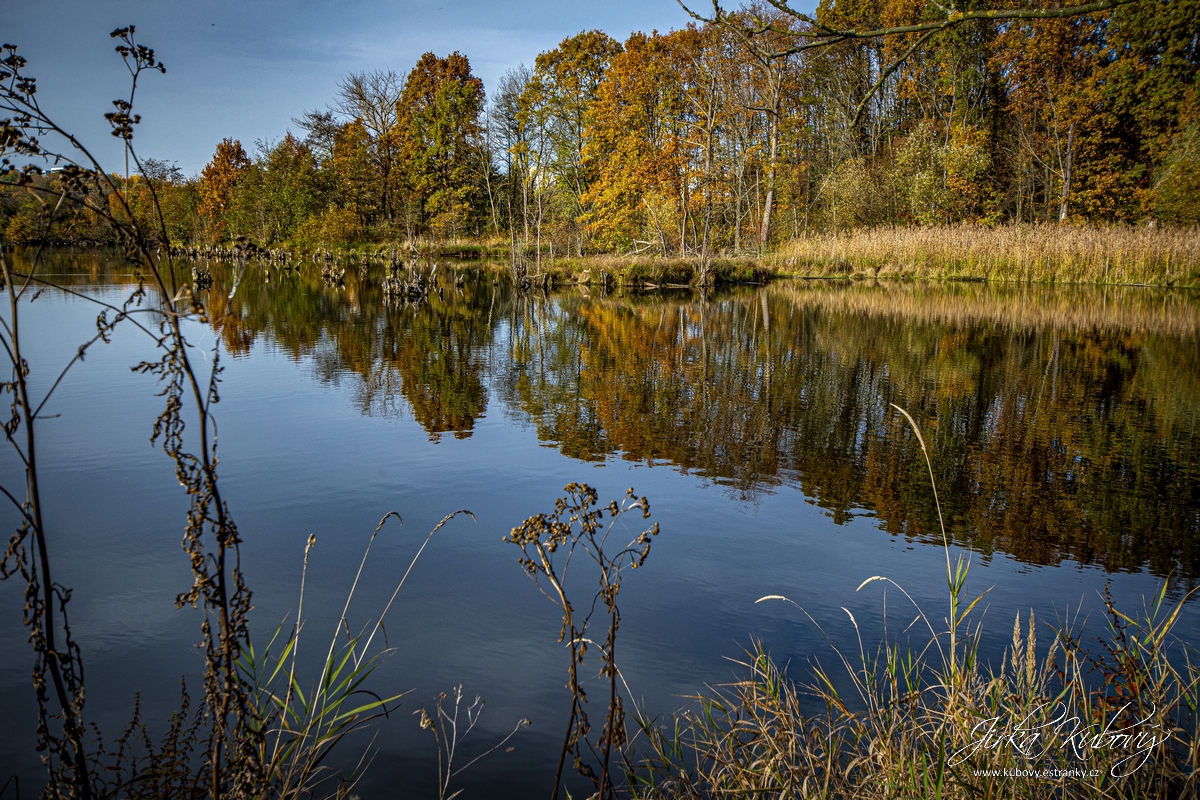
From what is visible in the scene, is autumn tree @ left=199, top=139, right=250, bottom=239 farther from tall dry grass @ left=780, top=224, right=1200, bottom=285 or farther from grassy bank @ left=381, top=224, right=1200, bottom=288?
tall dry grass @ left=780, top=224, right=1200, bottom=285

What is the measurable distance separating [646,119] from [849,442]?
31577 millimetres

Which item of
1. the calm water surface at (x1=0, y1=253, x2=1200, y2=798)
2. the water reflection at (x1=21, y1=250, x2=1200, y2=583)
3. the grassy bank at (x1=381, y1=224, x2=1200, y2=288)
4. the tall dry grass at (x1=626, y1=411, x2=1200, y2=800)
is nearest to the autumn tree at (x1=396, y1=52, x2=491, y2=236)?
the grassy bank at (x1=381, y1=224, x2=1200, y2=288)

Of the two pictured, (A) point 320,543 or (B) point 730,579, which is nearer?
(B) point 730,579

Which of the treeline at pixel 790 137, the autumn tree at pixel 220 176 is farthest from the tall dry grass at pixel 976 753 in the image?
the autumn tree at pixel 220 176

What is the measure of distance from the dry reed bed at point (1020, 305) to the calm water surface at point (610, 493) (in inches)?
86.5

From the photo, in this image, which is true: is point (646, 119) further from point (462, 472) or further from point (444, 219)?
point (462, 472)

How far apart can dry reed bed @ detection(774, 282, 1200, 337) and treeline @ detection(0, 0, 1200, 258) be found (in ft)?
20.0

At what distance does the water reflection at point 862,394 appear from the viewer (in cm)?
540

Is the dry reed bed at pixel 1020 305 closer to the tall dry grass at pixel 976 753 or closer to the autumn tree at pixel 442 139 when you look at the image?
the tall dry grass at pixel 976 753

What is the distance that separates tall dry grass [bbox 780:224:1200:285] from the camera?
72.6ft

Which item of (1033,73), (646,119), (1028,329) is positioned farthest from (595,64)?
(1028,329)

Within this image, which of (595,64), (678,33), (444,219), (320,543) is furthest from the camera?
(444,219)

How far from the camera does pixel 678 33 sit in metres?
34.5

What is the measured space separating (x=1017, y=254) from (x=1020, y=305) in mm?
7345
